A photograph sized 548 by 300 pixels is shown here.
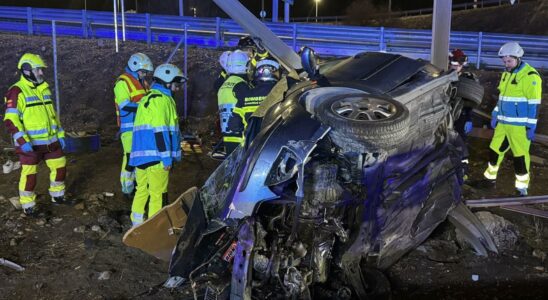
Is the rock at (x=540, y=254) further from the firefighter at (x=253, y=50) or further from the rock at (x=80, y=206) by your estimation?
the rock at (x=80, y=206)

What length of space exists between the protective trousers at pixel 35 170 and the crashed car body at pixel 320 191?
10.2 feet

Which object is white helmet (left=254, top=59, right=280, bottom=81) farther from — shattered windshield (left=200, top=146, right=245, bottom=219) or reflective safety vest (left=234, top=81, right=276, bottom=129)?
shattered windshield (left=200, top=146, right=245, bottom=219)

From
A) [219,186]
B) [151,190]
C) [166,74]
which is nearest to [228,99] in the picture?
[166,74]

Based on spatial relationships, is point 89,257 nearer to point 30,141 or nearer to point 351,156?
point 30,141

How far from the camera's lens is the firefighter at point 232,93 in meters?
5.76

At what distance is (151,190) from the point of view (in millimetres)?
4973

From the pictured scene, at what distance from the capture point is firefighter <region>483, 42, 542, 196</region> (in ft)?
20.6

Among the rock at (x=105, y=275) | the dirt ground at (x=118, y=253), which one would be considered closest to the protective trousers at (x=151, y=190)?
the dirt ground at (x=118, y=253)

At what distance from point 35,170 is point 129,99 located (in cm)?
136

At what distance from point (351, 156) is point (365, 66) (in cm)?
101

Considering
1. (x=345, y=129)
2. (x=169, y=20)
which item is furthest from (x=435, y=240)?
(x=169, y=20)

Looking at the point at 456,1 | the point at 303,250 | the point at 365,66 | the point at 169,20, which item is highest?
the point at 456,1

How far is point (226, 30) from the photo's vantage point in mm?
15422

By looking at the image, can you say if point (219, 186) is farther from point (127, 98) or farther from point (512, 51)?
point (512, 51)
